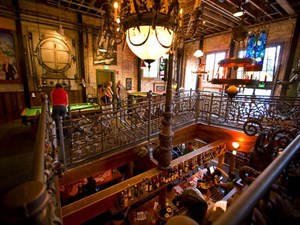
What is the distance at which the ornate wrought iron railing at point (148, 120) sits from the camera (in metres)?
3.65

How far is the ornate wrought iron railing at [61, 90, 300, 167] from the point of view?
3650 mm

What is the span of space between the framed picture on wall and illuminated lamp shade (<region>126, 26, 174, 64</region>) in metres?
7.06

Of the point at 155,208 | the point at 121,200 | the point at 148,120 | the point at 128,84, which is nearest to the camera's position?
the point at 121,200

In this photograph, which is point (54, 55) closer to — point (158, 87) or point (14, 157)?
point (14, 157)

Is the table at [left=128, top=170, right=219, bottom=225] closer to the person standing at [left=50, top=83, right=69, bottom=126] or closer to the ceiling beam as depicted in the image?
the person standing at [left=50, top=83, right=69, bottom=126]

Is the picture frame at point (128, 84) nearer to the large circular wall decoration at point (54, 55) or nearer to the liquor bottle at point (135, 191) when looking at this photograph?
the large circular wall decoration at point (54, 55)

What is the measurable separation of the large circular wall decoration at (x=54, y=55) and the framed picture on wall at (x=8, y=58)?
0.83 metres

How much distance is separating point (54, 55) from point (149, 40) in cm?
723

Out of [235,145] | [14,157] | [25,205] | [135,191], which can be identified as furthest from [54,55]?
[25,205]

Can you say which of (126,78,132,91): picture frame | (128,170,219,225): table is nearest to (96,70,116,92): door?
(126,78,132,91): picture frame

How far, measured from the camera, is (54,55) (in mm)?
7270

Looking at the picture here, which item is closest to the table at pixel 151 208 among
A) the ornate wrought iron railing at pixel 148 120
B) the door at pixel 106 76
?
the ornate wrought iron railing at pixel 148 120

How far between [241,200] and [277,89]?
9062mm

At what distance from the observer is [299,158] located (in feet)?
4.44
